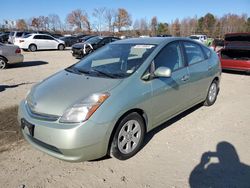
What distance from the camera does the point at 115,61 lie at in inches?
164

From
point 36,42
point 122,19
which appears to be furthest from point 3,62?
point 122,19

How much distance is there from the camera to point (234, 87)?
796 cm

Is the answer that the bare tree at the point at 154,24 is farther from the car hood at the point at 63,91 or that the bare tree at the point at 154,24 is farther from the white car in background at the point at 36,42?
the car hood at the point at 63,91

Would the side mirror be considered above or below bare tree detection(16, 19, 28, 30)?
below

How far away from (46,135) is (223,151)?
2.58 m

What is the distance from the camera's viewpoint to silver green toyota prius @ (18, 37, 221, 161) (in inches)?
117

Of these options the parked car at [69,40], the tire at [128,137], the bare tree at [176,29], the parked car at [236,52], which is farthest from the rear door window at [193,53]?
the bare tree at [176,29]

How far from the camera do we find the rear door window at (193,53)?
4719mm

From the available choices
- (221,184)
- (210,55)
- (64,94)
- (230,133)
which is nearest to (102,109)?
(64,94)

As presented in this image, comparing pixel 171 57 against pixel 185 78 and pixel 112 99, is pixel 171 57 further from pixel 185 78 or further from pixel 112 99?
pixel 112 99

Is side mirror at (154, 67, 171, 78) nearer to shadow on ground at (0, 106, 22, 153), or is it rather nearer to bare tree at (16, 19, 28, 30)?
shadow on ground at (0, 106, 22, 153)

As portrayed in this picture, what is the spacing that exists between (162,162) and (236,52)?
27.4 feet

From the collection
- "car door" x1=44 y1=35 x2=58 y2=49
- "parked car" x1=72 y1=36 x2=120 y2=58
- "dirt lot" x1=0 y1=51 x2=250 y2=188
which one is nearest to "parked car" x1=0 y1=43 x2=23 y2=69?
"parked car" x1=72 y1=36 x2=120 y2=58

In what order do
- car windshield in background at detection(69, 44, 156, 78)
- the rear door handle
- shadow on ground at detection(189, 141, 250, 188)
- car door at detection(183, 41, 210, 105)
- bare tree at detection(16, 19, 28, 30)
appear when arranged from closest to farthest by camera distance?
1. shadow on ground at detection(189, 141, 250, 188)
2. car windshield in background at detection(69, 44, 156, 78)
3. the rear door handle
4. car door at detection(183, 41, 210, 105)
5. bare tree at detection(16, 19, 28, 30)
